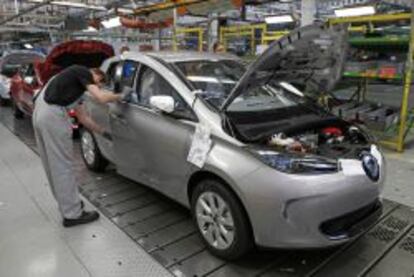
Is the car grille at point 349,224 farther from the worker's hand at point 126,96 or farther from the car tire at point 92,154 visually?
the car tire at point 92,154

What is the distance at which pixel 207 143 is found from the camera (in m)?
2.54

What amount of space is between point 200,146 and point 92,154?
2.25 m

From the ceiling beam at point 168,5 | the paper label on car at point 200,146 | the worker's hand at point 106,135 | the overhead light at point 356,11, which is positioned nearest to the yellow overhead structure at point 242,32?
the ceiling beam at point 168,5

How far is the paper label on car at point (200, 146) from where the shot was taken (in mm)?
2537

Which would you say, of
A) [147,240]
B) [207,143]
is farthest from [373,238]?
[147,240]

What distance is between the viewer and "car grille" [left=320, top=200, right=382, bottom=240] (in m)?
2.29

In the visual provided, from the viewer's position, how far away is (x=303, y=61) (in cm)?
290

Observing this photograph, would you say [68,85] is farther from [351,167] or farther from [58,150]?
[351,167]

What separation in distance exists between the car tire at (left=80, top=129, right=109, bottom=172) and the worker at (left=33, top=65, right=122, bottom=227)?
1.06 m

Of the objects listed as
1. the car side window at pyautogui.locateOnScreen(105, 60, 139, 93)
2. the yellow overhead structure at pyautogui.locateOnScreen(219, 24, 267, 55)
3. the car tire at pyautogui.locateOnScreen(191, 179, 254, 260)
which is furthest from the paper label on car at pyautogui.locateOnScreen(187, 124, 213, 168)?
the yellow overhead structure at pyautogui.locateOnScreen(219, 24, 267, 55)

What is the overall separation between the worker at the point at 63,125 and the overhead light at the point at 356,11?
4.00 meters

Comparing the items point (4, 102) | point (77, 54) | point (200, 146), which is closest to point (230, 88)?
point (200, 146)

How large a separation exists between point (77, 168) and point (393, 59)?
188 inches

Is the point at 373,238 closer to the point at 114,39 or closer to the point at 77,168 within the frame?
the point at 77,168
